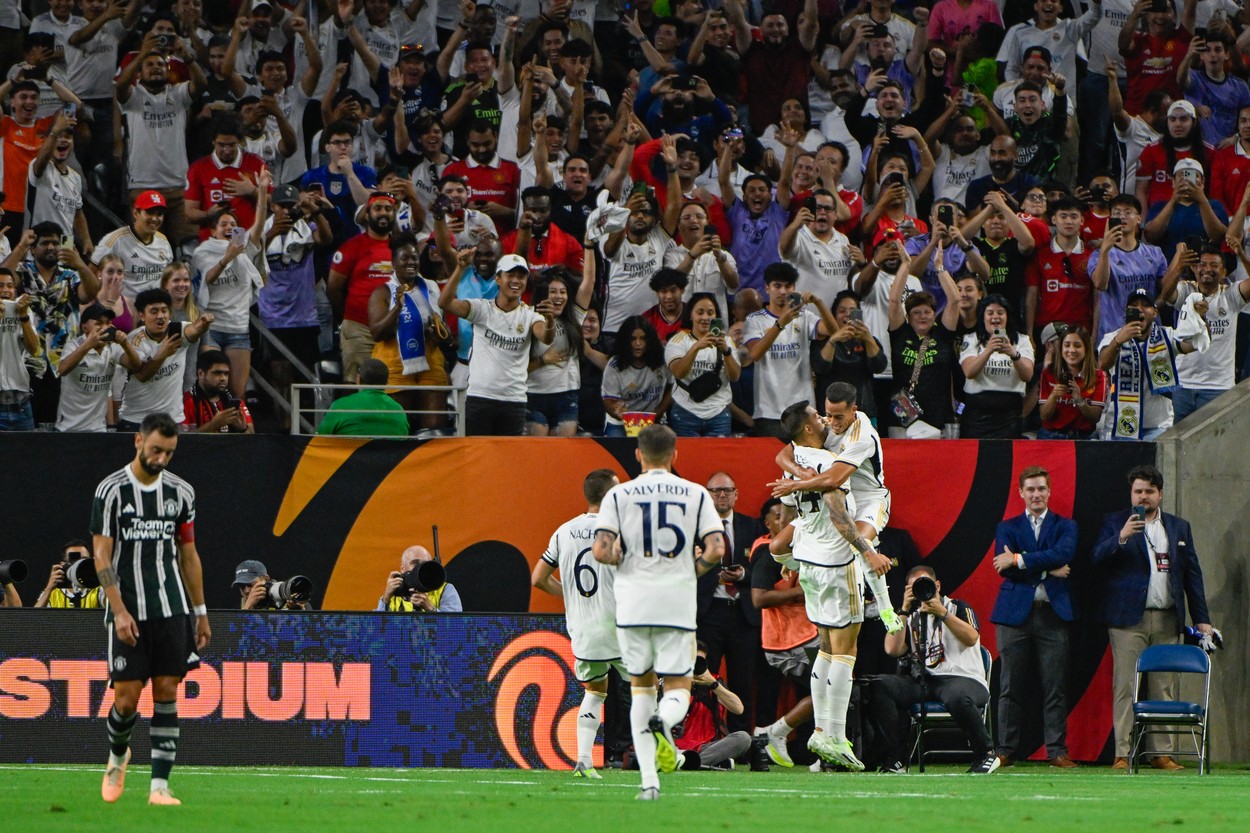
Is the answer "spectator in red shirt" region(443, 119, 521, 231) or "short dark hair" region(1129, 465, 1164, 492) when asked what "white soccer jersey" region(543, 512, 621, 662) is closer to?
"short dark hair" region(1129, 465, 1164, 492)

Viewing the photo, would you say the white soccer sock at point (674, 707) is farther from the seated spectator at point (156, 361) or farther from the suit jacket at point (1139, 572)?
the seated spectator at point (156, 361)

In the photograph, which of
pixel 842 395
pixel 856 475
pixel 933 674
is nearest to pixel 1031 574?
pixel 933 674

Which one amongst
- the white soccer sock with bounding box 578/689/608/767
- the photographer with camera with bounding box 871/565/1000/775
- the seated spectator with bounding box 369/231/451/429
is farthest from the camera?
the seated spectator with bounding box 369/231/451/429

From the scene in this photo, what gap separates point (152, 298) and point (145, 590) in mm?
7008

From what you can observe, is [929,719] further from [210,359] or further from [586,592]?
[210,359]

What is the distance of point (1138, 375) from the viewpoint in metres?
18.1

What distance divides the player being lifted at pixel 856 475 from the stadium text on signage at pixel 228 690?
14.6 feet

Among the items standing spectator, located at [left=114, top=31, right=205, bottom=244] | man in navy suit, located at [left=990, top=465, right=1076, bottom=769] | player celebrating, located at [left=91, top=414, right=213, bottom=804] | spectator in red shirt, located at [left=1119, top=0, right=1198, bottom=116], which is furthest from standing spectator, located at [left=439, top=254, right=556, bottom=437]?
spectator in red shirt, located at [left=1119, top=0, right=1198, bottom=116]

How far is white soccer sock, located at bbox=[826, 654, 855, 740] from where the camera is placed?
13.2 metres

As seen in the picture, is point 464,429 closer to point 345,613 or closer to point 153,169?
point 345,613

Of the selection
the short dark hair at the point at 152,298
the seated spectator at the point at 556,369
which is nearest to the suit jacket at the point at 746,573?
the seated spectator at the point at 556,369

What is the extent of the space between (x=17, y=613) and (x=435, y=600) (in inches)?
147

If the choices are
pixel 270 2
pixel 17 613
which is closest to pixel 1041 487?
pixel 17 613

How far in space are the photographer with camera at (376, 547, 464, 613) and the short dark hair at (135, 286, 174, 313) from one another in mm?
3450
